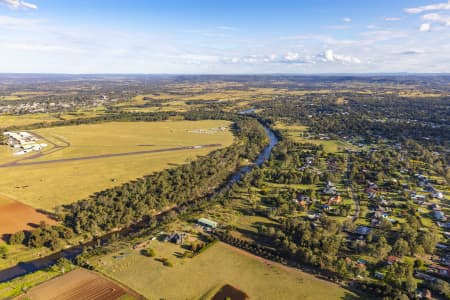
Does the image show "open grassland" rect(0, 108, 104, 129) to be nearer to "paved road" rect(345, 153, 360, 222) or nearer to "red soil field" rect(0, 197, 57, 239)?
"red soil field" rect(0, 197, 57, 239)

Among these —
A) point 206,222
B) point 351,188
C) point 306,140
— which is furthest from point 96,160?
point 306,140

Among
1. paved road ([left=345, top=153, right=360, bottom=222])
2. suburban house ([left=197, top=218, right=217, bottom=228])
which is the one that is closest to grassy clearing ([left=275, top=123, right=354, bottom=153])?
paved road ([left=345, top=153, right=360, bottom=222])

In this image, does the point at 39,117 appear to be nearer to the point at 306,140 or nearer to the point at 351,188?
the point at 306,140

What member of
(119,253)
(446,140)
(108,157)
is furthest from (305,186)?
(446,140)

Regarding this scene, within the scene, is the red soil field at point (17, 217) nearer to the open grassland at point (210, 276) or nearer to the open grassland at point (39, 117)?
the open grassland at point (210, 276)

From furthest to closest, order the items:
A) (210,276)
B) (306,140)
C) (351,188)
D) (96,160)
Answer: (306,140) < (96,160) < (351,188) < (210,276)

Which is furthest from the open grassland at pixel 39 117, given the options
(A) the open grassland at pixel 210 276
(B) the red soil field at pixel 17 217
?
(A) the open grassland at pixel 210 276

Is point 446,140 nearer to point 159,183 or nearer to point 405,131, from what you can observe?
point 405,131
